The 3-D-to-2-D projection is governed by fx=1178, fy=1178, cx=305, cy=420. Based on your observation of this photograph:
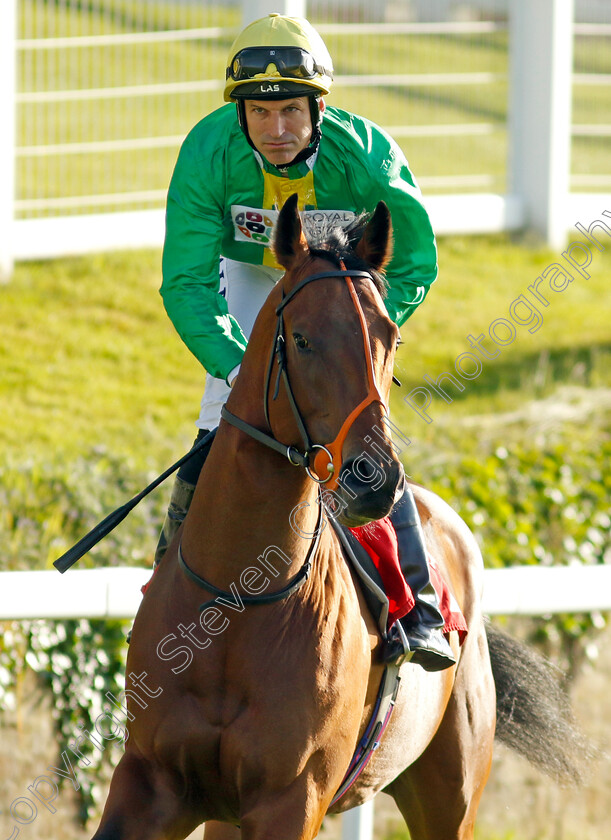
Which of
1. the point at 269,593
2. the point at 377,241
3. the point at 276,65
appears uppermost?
the point at 276,65

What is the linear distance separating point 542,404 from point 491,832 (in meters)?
2.77

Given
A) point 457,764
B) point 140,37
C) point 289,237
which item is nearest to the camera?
point 289,237

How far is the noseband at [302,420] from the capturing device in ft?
8.38

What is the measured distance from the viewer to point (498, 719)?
14.1 ft

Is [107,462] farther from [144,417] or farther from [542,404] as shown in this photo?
[542,404]

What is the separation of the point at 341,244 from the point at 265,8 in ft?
16.5

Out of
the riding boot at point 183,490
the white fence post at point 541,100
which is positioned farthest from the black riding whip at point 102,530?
the white fence post at point 541,100

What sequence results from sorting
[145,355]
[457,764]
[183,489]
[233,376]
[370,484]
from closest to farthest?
[370,484] < [233,376] < [183,489] < [457,764] < [145,355]

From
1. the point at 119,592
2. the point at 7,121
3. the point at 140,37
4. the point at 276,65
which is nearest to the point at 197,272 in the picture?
the point at 276,65

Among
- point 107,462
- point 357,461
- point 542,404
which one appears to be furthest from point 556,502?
point 357,461

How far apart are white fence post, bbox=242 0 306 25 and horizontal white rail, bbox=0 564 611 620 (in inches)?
173

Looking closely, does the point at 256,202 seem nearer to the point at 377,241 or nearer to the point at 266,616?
the point at 377,241

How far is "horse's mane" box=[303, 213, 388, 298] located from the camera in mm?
2836

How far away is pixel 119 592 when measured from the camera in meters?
3.93
